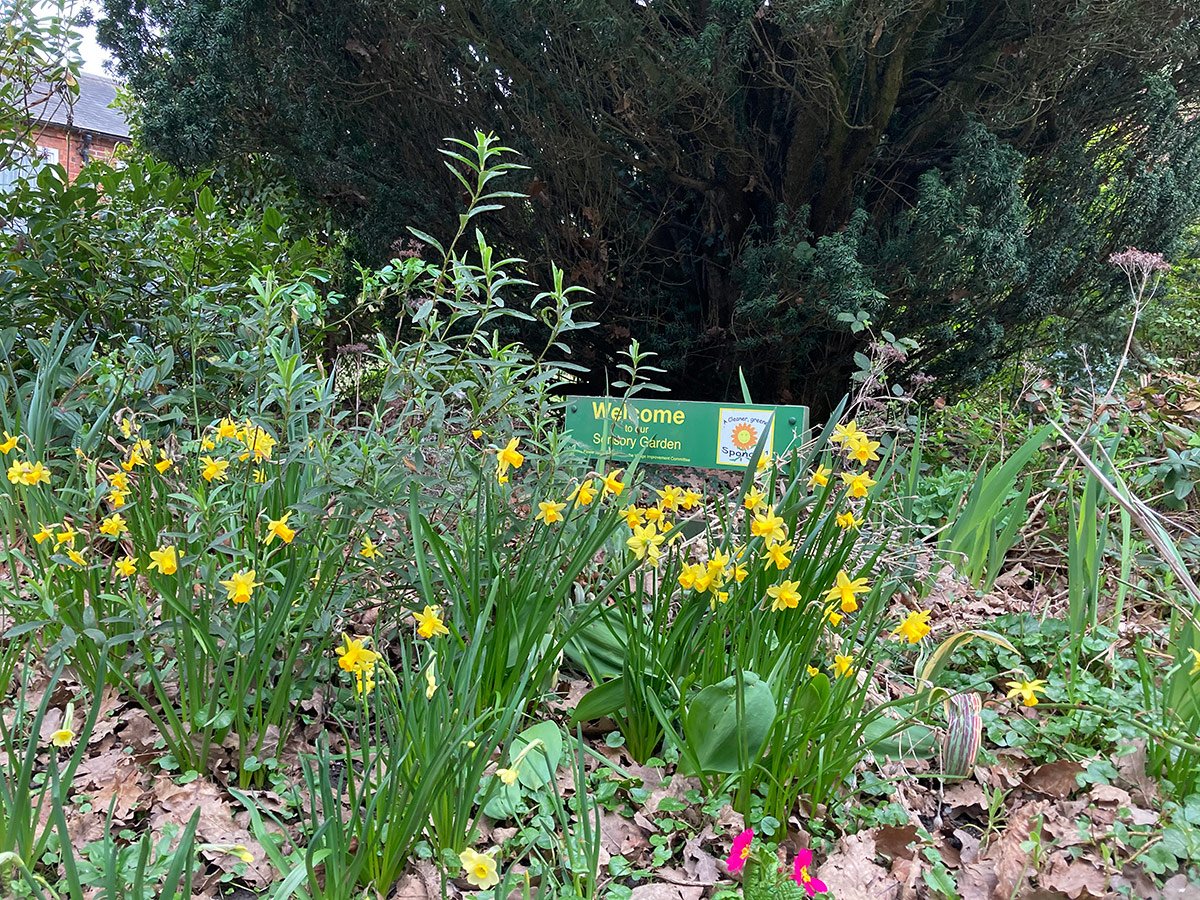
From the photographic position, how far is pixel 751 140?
3.60 m

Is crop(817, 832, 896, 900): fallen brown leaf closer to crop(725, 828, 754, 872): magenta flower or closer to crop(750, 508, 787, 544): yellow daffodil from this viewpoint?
crop(725, 828, 754, 872): magenta flower

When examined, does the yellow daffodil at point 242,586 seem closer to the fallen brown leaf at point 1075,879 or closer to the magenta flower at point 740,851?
the magenta flower at point 740,851

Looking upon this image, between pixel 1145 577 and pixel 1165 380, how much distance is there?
1399mm

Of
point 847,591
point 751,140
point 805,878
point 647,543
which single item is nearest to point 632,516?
point 647,543

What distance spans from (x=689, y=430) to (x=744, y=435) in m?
0.18

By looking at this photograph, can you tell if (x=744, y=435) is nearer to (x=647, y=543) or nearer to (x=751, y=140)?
(x=647, y=543)

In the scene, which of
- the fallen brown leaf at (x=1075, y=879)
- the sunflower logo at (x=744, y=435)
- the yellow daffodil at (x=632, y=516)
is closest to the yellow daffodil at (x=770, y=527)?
the yellow daffodil at (x=632, y=516)

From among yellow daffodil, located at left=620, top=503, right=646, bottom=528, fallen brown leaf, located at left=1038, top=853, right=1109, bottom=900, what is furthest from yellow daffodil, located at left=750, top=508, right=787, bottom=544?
fallen brown leaf, located at left=1038, top=853, right=1109, bottom=900

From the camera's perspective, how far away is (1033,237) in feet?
12.8

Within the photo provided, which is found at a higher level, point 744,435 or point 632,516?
point 744,435

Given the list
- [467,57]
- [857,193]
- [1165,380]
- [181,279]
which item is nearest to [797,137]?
[857,193]

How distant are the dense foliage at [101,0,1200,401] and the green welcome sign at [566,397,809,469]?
120cm

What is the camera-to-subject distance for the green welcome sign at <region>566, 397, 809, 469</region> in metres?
2.28

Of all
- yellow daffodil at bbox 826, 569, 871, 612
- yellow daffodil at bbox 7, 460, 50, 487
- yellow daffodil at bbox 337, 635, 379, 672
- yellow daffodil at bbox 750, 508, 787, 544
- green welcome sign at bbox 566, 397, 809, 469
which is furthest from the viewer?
green welcome sign at bbox 566, 397, 809, 469
